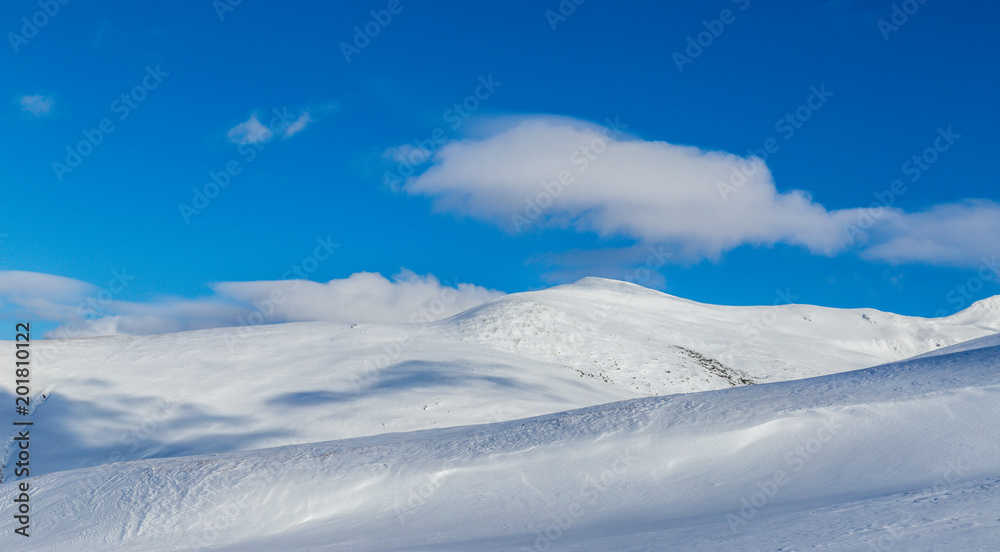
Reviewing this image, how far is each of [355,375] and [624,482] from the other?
16980 millimetres

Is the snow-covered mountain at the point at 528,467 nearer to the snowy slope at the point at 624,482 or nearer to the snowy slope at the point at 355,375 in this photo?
the snowy slope at the point at 624,482

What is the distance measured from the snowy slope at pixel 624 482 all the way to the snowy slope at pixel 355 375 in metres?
8.11

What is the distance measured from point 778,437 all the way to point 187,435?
17.5 m

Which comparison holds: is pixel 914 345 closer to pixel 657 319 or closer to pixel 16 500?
pixel 657 319

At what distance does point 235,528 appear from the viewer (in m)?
10.5

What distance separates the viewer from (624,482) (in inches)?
382

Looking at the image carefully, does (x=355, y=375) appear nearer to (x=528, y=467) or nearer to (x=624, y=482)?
(x=528, y=467)

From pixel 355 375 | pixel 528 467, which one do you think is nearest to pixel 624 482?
pixel 528 467

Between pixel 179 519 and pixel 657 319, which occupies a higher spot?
pixel 657 319

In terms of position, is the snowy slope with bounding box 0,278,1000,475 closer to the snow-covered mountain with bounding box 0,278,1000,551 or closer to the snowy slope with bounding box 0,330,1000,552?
the snow-covered mountain with bounding box 0,278,1000,551

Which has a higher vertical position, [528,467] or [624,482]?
[528,467]

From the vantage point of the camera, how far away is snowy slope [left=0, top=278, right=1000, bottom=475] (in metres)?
21.0

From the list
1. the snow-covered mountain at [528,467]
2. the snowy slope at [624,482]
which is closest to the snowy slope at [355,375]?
the snow-covered mountain at [528,467]

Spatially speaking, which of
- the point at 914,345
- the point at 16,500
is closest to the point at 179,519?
the point at 16,500
